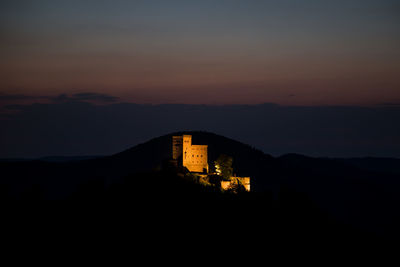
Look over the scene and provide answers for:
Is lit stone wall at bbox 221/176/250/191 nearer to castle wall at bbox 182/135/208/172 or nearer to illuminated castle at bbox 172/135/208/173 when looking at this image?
illuminated castle at bbox 172/135/208/173

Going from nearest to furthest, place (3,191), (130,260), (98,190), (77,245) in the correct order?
(130,260), (77,245), (98,190), (3,191)

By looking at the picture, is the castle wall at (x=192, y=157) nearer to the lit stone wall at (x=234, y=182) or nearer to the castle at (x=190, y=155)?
the castle at (x=190, y=155)

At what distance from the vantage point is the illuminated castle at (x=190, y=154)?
88500 millimetres

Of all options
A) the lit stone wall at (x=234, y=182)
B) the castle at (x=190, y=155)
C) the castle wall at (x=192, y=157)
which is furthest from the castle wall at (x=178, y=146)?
the lit stone wall at (x=234, y=182)

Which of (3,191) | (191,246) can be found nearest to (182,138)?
(191,246)

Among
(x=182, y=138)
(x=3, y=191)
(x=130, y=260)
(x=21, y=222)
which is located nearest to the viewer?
(x=130, y=260)

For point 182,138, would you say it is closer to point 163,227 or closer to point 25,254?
point 163,227

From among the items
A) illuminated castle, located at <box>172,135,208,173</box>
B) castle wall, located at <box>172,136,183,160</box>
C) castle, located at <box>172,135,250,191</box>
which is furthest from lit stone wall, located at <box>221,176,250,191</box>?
castle wall, located at <box>172,136,183,160</box>

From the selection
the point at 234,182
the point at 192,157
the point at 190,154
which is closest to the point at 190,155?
the point at 190,154

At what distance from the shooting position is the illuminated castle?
88500 millimetres

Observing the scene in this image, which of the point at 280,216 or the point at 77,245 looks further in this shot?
the point at 280,216

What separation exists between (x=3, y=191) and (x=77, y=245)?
148 feet

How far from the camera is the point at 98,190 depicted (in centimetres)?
10150

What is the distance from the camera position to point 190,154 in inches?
3487
